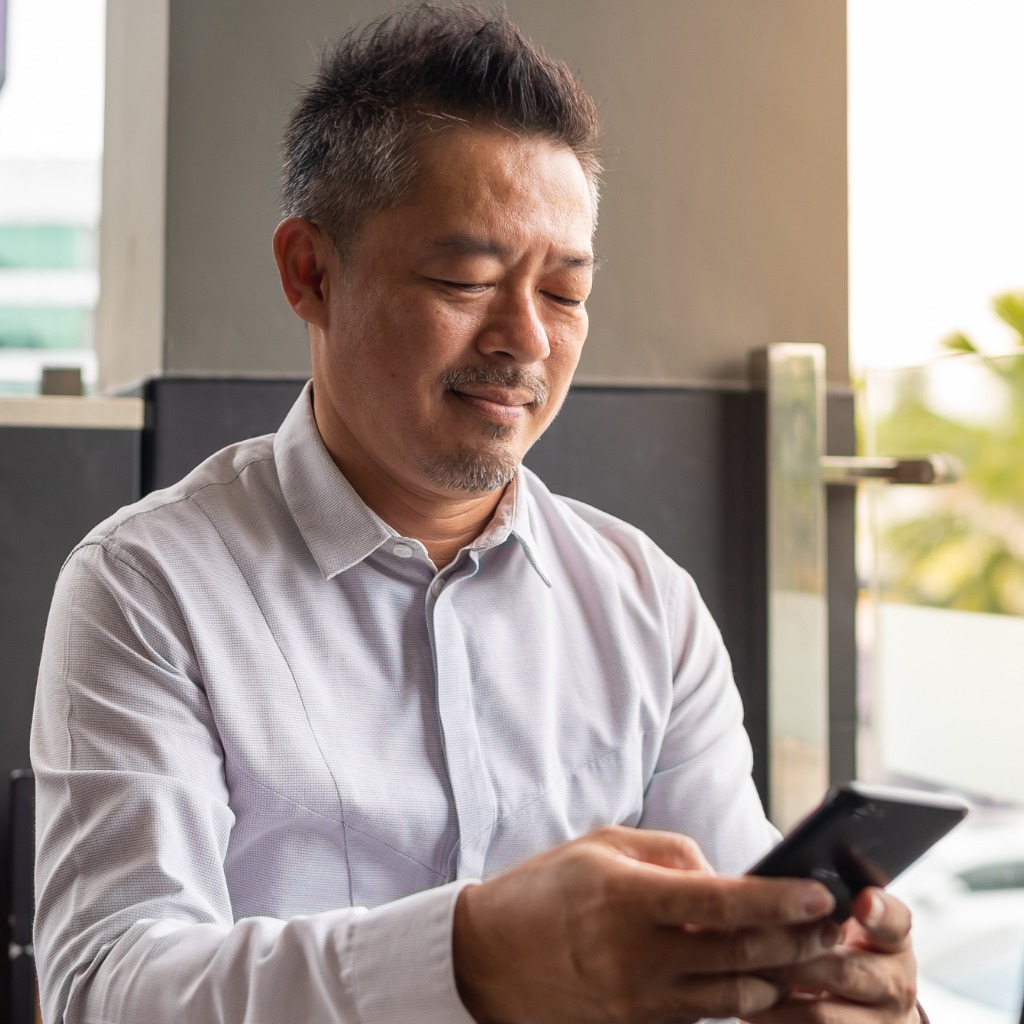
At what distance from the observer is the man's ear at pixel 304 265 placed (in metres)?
1.20

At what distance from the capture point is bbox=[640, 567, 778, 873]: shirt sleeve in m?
1.24

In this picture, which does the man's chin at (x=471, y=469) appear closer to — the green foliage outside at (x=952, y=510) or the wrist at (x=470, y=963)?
the wrist at (x=470, y=963)

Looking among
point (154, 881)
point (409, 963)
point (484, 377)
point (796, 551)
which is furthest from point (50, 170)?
point (409, 963)

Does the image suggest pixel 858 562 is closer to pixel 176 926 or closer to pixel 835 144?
pixel 835 144

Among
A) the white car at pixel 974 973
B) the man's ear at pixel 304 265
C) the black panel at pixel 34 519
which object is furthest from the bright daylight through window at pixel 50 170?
the white car at pixel 974 973

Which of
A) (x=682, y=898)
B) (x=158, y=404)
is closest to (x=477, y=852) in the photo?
(x=682, y=898)

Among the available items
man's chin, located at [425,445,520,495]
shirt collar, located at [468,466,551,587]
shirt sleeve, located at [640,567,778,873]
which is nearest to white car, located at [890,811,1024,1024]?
shirt sleeve, located at [640,567,778,873]

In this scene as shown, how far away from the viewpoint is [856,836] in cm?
70

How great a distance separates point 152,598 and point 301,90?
2.44 ft

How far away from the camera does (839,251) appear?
175 cm

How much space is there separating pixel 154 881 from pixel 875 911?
50 centimetres

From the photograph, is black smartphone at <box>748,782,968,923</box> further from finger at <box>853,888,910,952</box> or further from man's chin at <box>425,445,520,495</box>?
man's chin at <box>425,445,520,495</box>

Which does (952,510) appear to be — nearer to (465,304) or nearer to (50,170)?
(465,304)

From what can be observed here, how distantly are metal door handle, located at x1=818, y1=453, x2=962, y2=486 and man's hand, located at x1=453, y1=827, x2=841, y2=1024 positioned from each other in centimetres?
101
